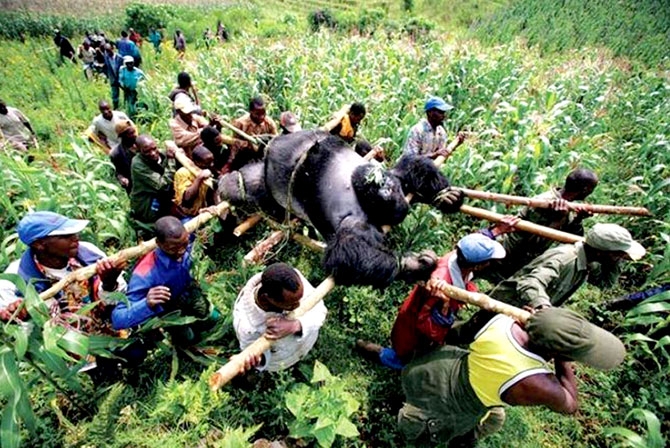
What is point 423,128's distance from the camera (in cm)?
487

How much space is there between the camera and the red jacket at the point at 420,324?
9.38 feet

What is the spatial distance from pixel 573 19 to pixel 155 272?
19.5m

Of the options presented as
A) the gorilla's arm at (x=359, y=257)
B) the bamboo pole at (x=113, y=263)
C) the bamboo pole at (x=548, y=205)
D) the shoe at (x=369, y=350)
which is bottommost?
the shoe at (x=369, y=350)

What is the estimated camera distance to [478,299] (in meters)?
2.33

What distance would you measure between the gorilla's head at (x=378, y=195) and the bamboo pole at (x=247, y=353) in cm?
56

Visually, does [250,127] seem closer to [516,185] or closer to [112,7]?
[516,185]

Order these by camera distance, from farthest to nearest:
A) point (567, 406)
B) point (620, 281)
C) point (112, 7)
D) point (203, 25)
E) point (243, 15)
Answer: point (112, 7)
point (243, 15)
point (203, 25)
point (620, 281)
point (567, 406)

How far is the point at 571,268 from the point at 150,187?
14.1ft

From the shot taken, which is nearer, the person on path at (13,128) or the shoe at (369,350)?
the shoe at (369,350)

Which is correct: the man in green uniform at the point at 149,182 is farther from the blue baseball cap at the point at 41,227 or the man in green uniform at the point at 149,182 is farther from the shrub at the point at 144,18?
the shrub at the point at 144,18

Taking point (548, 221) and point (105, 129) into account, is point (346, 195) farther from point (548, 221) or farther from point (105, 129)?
point (105, 129)

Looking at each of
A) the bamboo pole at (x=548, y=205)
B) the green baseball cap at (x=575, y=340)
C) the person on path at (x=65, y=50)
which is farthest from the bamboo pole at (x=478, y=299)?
the person on path at (x=65, y=50)

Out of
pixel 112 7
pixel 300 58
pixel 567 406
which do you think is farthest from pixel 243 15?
pixel 567 406

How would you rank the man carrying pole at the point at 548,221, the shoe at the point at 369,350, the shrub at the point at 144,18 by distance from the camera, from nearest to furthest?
the man carrying pole at the point at 548,221 → the shoe at the point at 369,350 → the shrub at the point at 144,18
